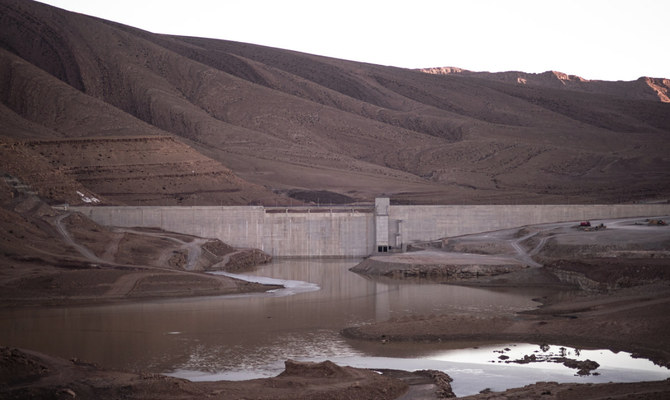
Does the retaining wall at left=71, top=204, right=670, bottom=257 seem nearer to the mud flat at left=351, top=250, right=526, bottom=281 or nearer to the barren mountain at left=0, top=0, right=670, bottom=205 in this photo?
the mud flat at left=351, top=250, right=526, bottom=281

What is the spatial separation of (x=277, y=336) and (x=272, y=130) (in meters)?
119

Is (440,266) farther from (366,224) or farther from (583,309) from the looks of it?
(583,309)

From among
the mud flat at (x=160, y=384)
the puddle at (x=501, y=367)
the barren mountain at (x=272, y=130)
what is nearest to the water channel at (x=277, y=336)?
the puddle at (x=501, y=367)

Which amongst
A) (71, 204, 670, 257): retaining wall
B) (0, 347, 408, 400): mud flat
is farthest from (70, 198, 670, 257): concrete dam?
(0, 347, 408, 400): mud flat

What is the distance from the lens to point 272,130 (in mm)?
156250

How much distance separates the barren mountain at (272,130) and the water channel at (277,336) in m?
45.3

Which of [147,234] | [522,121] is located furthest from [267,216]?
[522,121]

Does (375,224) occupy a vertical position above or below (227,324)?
above

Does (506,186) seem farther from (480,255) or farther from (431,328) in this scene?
(431,328)

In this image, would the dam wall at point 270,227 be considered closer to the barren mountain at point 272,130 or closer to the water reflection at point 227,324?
the barren mountain at point 272,130

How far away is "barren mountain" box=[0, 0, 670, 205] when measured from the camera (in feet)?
340

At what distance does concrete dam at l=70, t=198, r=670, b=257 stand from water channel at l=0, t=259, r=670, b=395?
909 inches

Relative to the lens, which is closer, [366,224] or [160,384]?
[160,384]

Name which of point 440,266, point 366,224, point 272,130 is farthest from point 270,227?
point 272,130
